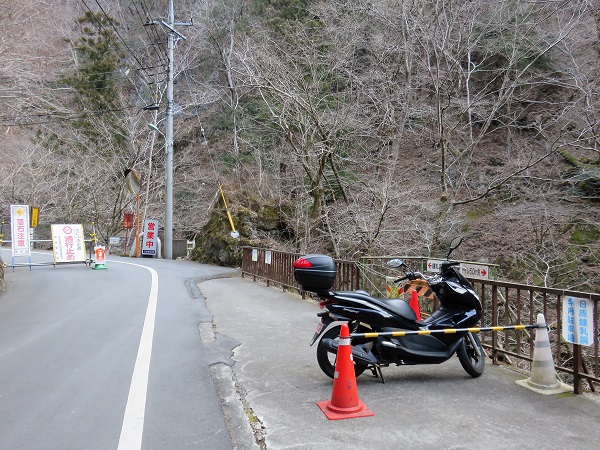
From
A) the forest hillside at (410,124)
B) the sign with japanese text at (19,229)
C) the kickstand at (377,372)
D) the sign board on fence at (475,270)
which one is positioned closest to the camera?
the kickstand at (377,372)

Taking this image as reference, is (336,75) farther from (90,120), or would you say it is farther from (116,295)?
(90,120)

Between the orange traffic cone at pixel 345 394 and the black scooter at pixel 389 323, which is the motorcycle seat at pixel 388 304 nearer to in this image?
the black scooter at pixel 389 323

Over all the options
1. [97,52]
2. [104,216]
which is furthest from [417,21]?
[104,216]

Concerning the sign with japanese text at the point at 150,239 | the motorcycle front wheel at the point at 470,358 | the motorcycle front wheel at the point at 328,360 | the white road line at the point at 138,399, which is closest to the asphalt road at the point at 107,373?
the white road line at the point at 138,399

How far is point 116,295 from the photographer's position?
11.3 metres

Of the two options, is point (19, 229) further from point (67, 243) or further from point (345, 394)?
point (345, 394)

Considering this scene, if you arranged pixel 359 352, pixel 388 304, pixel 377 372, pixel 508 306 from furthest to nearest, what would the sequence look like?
pixel 508 306 < pixel 377 372 < pixel 388 304 < pixel 359 352

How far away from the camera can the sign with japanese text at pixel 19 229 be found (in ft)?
51.5

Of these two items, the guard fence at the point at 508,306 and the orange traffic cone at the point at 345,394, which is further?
the guard fence at the point at 508,306

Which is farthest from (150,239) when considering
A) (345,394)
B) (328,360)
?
(345,394)

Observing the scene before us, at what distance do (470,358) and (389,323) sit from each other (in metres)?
1.20

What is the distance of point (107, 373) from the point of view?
17.9 ft

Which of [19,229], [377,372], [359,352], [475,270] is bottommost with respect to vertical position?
[377,372]

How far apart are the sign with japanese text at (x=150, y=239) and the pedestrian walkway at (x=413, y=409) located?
20552 mm
